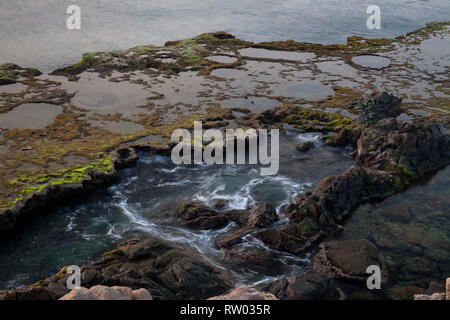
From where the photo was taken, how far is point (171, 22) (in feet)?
172

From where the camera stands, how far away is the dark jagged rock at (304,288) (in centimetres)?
1186

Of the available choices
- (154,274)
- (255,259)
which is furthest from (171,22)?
(154,274)

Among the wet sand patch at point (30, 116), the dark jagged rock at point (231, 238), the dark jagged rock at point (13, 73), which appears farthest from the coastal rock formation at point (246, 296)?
the dark jagged rock at point (13, 73)

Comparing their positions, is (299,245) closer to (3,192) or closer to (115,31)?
(3,192)

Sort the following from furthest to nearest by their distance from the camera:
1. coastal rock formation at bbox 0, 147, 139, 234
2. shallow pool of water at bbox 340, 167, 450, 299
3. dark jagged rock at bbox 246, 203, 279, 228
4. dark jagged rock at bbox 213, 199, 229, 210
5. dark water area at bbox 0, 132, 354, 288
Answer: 1. dark jagged rock at bbox 213, 199, 229, 210
2. dark jagged rock at bbox 246, 203, 279, 228
3. coastal rock formation at bbox 0, 147, 139, 234
4. dark water area at bbox 0, 132, 354, 288
5. shallow pool of water at bbox 340, 167, 450, 299

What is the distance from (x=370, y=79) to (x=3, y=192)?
2947 cm

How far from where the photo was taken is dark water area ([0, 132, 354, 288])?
14398mm

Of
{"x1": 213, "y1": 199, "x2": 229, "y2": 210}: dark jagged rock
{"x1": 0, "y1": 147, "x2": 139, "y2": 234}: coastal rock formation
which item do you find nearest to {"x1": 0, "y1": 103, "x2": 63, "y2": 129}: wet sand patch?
{"x1": 0, "y1": 147, "x2": 139, "y2": 234}: coastal rock formation

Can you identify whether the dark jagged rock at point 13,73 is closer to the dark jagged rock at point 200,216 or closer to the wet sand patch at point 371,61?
the dark jagged rock at point 200,216

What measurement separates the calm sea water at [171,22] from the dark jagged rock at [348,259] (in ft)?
95.3

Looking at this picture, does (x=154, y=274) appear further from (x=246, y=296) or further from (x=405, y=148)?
(x=405, y=148)

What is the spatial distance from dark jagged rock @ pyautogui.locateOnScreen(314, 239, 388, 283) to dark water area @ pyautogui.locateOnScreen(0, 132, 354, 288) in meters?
0.88

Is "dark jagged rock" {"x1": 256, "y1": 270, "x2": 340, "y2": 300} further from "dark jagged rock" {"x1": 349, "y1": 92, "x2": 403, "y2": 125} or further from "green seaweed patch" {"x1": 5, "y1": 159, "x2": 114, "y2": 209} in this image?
"dark jagged rock" {"x1": 349, "y1": 92, "x2": 403, "y2": 125}

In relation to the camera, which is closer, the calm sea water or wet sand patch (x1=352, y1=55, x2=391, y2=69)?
wet sand patch (x1=352, y1=55, x2=391, y2=69)
